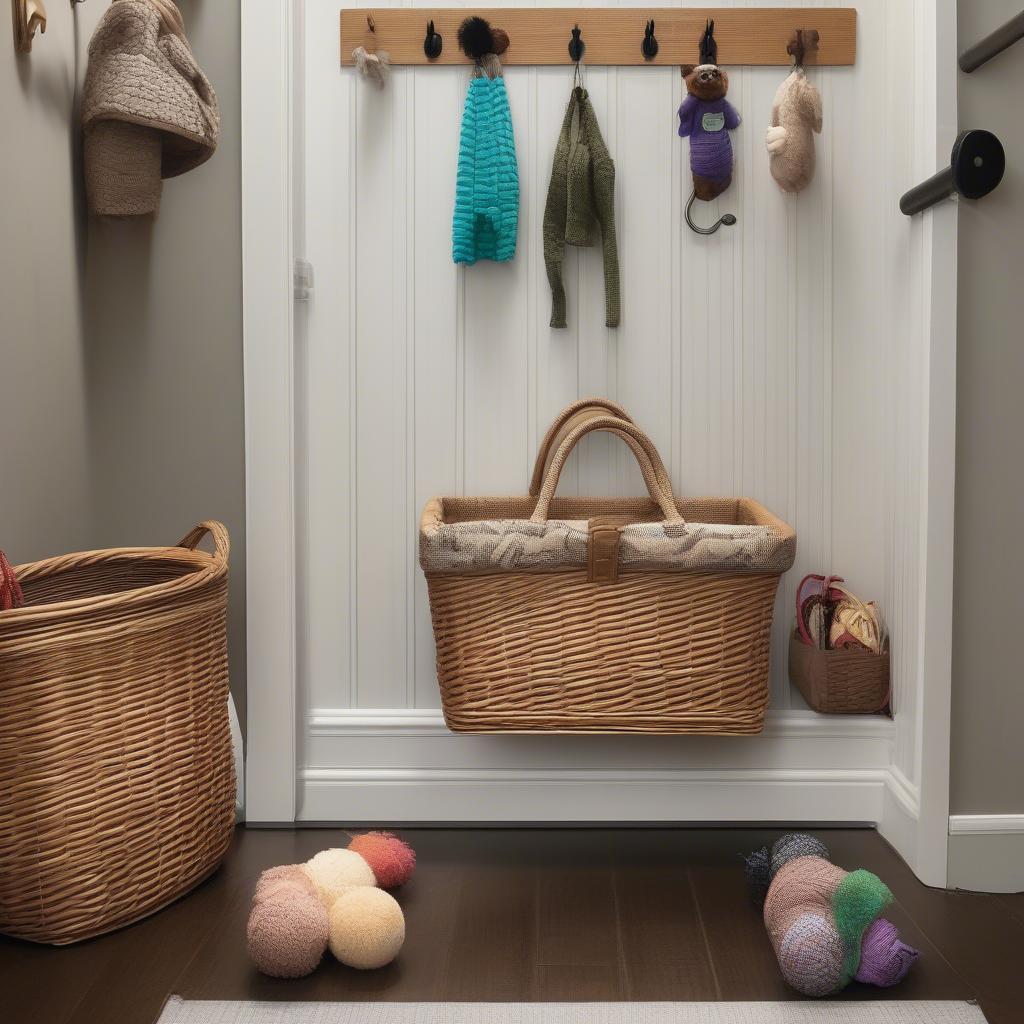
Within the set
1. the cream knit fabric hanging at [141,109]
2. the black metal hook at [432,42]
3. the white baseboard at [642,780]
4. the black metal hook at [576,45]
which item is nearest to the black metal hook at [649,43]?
the black metal hook at [576,45]

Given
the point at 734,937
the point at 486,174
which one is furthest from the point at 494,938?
the point at 486,174

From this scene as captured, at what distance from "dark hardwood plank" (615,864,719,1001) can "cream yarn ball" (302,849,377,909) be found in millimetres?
380

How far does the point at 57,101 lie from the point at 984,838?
186 centimetres

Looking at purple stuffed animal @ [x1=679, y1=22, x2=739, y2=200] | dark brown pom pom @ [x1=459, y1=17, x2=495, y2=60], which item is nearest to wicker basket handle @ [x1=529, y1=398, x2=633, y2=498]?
purple stuffed animal @ [x1=679, y1=22, x2=739, y2=200]

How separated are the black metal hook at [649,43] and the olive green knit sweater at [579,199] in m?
0.13

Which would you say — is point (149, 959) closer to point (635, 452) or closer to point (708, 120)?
point (635, 452)

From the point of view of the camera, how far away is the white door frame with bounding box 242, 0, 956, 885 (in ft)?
5.30

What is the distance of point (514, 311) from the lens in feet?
6.20

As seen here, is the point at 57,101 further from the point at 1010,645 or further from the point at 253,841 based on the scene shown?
the point at 1010,645

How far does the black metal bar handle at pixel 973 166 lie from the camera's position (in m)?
1.53

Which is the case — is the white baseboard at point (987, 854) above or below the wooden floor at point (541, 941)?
above

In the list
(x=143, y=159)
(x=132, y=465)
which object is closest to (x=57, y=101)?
(x=143, y=159)

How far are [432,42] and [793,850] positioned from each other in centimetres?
148

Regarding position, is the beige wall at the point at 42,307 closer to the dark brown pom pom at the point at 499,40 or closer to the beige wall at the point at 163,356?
the beige wall at the point at 163,356
